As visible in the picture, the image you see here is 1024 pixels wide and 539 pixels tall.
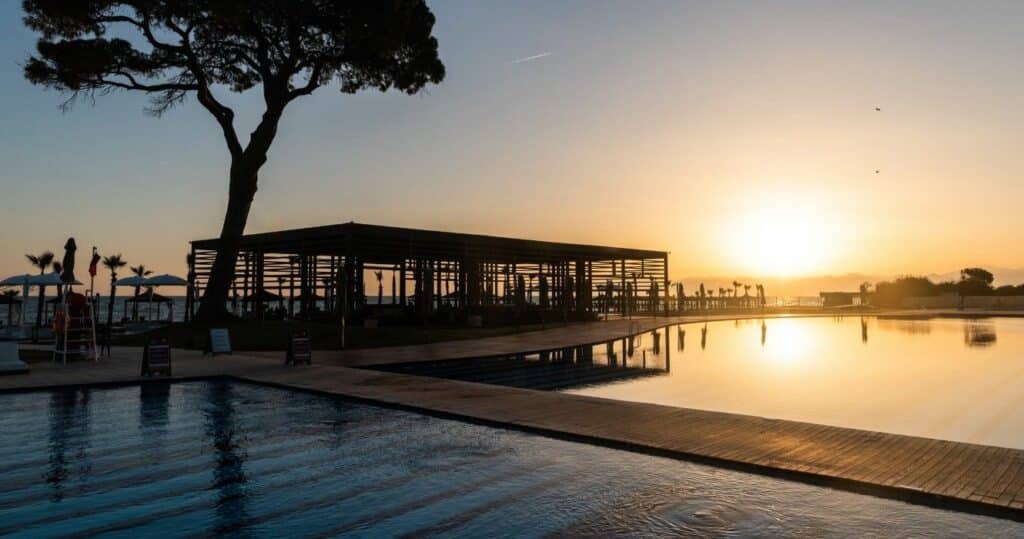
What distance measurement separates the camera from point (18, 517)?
5078mm

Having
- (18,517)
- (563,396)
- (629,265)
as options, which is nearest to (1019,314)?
(629,265)

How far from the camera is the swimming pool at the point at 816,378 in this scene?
33.3 ft

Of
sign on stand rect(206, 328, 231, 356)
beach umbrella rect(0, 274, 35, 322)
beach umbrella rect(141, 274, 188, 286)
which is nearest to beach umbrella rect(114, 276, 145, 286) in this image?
beach umbrella rect(141, 274, 188, 286)

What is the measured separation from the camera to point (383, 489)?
5848mm

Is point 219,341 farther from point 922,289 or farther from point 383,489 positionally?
point 922,289

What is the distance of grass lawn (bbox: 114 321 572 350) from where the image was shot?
71.8ft

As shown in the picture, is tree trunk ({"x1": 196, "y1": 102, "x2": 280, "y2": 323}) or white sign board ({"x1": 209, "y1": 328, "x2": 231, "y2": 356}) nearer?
white sign board ({"x1": 209, "y1": 328, "x2": 231, "y2": 356})

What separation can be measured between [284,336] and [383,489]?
1809cm

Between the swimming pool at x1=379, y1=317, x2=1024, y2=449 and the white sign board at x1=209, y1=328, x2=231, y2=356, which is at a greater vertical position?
the white sign board at x1=209, y1=328, x2=231, y2=356

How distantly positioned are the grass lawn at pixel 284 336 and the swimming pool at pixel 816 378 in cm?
574

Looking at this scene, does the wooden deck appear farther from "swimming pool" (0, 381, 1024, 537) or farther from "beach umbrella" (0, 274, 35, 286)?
"beach umbrella" (0, 274, 35, 286)

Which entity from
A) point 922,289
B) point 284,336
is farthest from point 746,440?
point 922,289

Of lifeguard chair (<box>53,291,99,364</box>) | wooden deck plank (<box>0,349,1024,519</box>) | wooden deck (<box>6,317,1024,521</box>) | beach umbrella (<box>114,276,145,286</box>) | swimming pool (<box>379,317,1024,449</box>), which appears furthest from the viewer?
beach umbrella (<box>114,276,145,286</box>)

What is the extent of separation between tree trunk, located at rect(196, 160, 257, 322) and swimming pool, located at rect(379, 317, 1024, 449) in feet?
45.0
